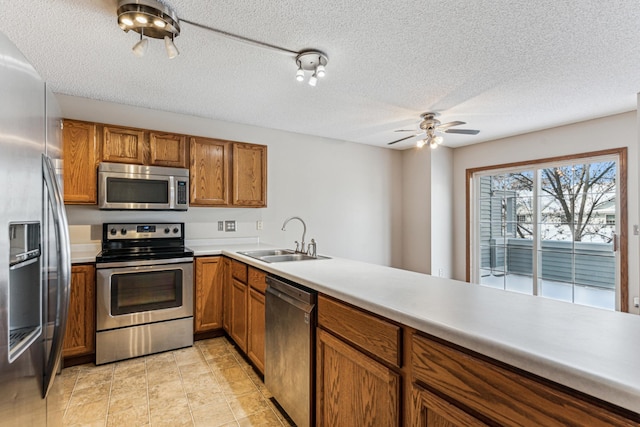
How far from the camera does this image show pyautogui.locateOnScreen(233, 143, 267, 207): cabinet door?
351cm

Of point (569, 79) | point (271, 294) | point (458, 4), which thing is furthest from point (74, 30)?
point (569, 79)

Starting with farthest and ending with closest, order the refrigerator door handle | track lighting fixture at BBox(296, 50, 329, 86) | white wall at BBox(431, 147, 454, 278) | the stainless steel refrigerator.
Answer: white wall at BBox(431, 147, 454, 278) → track lighting fixture at BBox(296, 50, 329, 86) → the refrigerator door handle → the stainless steel refrigerator

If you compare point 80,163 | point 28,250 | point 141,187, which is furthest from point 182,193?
point 28,250

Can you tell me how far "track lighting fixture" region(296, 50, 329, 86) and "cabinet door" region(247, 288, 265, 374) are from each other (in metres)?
1.59

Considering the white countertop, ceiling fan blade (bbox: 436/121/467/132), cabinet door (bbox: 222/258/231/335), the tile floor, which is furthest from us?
cabinet door (bbox: 222/258/231/335)

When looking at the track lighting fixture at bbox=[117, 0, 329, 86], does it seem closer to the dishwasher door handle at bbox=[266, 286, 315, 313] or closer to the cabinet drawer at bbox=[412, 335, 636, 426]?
the dishwasher door handle at bbox=[266, 286, 315, 313]

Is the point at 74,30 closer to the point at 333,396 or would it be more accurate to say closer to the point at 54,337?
the point at 54,337

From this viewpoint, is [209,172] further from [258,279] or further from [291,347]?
[291,347]

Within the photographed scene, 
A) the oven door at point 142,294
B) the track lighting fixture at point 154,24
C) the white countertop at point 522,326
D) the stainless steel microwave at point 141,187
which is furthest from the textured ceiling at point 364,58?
the oven door at point 142,294

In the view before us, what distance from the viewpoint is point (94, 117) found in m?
3.13

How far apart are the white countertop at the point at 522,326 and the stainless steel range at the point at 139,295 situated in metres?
1.69

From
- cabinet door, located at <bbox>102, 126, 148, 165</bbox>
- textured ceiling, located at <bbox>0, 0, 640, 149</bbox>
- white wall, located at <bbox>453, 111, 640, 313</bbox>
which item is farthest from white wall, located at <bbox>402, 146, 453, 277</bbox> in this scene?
cabinet door, located at <bbox>102, 126, 148, 165</bbox>

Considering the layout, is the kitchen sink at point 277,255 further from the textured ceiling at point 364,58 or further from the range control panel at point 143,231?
the textured ceiling at point 364,58

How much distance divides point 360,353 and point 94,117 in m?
3.33
